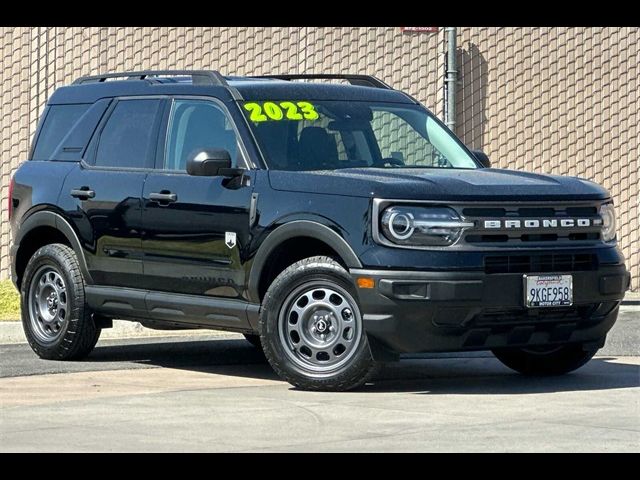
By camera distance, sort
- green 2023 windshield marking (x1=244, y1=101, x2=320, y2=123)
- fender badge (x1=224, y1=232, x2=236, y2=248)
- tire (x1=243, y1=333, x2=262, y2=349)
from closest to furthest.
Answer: fender badge (x1=224, y1=232, x2=236, y2=248), green 2023 windshield marking (x1=244, y1=101, x2=320, y2=123), tire (x1=243, y1=333, x2=262, y2=349)

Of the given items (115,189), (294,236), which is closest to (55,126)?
(115,189)

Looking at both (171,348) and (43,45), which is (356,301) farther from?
(43,45)

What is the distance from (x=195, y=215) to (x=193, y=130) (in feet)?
2.53

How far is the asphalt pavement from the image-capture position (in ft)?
23.7

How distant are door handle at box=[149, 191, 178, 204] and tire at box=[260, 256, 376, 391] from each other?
1.04 metres

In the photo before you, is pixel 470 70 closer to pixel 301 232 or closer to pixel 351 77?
pixel 351 77

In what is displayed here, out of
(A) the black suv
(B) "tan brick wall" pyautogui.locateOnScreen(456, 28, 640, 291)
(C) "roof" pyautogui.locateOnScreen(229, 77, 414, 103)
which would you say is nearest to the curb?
(A) the black suv

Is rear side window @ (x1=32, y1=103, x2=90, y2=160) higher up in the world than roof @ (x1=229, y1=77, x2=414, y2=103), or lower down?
lower down

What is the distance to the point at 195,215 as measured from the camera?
9742mm

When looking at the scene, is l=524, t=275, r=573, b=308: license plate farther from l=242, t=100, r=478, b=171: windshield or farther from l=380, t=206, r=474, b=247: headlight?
l=242, t=100, r=478, b=171: windshield

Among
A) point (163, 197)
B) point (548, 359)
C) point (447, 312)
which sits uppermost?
point (163, 197)

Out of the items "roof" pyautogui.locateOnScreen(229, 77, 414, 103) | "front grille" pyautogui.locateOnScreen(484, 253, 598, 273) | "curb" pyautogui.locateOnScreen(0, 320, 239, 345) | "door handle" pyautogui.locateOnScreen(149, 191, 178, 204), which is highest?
"roof" pyautogui.locateOnScreen(229, 77, 414, 103)

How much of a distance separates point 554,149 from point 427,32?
177cm

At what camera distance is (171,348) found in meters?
11.8
